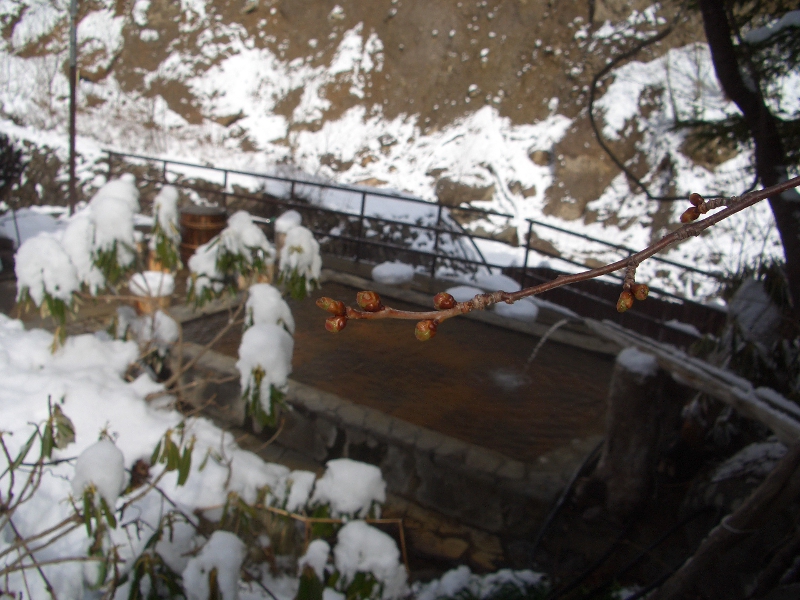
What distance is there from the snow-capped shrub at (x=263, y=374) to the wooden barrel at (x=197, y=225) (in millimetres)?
3850

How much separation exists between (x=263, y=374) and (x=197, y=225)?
4.04 metres

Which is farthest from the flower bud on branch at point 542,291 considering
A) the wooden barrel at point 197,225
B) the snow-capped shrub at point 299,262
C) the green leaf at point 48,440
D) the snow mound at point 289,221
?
the wooden barrel at point 197,225

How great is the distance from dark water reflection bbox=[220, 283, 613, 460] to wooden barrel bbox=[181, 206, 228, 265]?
144 cm

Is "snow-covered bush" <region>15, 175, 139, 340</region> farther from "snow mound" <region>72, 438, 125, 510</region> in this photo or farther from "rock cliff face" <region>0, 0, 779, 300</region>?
"rock cliff face" <region>0, 0, 779, 300</region>

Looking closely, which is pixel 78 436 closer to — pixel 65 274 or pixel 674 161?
pixel 65 274

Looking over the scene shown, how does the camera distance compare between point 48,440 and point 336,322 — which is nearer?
point 336,322

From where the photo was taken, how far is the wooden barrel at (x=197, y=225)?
5746 millimetres

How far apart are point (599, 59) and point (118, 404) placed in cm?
1729

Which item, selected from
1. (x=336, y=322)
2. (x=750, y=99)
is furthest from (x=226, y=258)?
(x=750, y=99)

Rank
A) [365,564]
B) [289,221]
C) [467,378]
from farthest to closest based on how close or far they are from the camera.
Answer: [467,378], [289,221], [365,564]

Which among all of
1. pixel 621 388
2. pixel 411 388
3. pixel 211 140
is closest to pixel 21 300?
pixel 411 388

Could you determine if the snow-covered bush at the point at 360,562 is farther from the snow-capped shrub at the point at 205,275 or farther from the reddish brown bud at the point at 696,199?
the reddish brown bud at the point at 696,199

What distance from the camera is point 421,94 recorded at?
17.0 m

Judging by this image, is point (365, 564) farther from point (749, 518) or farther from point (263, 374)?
point (749, 518)
